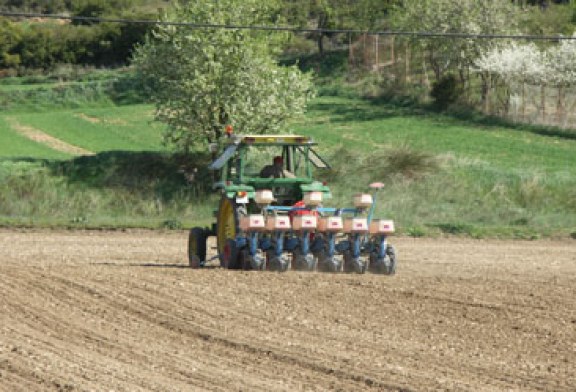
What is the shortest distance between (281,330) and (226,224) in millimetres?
5336

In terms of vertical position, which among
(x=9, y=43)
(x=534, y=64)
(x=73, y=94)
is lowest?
(x=73, y=94)

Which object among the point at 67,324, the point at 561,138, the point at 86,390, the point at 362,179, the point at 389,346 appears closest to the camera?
the point at 86,390

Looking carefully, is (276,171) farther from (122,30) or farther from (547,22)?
(122,30)

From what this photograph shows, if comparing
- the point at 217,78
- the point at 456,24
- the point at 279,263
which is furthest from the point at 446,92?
the point at 279,263

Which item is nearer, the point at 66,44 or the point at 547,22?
the point at 547,22

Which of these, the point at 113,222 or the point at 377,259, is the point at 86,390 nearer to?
the point at 377,259

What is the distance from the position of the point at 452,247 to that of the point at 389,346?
11761 mm

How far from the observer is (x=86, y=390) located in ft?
32.3

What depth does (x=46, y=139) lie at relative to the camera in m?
49.5

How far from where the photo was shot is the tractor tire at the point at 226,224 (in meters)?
17.1

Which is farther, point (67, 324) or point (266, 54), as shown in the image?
point (266, 54)

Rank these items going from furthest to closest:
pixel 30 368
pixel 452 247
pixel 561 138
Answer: pixel 561 138 < pixel 452 247 < pixel 30 368

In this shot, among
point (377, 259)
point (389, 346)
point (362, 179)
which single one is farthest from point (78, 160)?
point (389, 346)

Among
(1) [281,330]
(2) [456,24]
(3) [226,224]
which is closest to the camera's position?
(1) [281,330]
